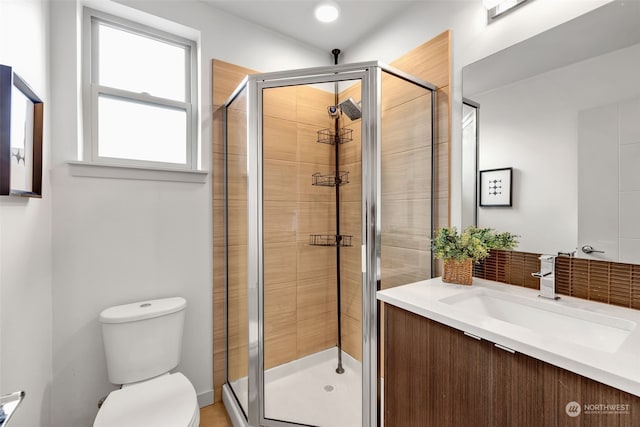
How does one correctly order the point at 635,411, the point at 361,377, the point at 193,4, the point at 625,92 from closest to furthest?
the point at 635,411 < the point at 625,92 < the point at 361,377 < the point at 193,4

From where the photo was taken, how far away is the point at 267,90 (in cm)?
150

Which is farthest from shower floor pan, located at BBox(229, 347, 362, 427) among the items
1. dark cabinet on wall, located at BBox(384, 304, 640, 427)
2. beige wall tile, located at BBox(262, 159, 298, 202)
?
beige wall tile, located at BBox(262, 159, 298, 202)

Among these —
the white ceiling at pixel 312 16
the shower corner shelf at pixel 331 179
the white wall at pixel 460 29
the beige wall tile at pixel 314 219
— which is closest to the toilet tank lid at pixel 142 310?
the beige wall tile at pixel 314 219

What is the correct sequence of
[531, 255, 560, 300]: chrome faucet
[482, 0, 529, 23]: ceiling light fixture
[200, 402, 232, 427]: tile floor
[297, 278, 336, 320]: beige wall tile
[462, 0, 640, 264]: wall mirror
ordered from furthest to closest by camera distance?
[297, 278, 336, 320]: beige wall tile < [200, 402, 232, 427]: tile floor < [482, 0, 529, 23]: ceiling light fixture < [531, 255, 560, 300]: chrome faucet < [462, 0, 640, 264]: wall mirror

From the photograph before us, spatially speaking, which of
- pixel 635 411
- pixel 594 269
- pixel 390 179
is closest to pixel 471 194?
pixel 390 179

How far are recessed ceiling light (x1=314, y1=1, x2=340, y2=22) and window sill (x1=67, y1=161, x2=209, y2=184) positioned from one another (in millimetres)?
1209

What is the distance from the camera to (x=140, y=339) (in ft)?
4.75

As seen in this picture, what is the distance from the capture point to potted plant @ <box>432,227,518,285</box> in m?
1.30

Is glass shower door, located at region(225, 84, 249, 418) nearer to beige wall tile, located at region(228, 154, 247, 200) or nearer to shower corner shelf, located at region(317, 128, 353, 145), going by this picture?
beige wall tile, located at region(228, 154, 247, 200)

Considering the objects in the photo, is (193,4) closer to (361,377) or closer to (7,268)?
(7,268)

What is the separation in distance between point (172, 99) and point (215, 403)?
2.00m

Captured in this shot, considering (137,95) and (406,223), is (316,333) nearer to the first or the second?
(406,223)

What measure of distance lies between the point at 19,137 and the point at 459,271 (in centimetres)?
194

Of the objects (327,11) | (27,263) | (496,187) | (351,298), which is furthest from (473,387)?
(327,11)
